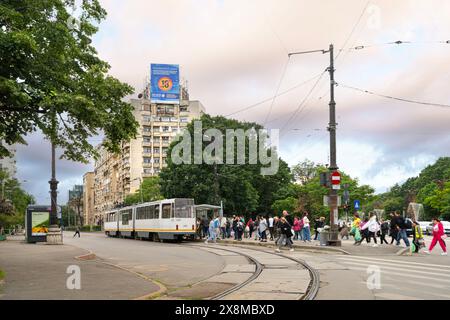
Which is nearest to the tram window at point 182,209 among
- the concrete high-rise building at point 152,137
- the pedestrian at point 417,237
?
the pedestrian at point 417,237

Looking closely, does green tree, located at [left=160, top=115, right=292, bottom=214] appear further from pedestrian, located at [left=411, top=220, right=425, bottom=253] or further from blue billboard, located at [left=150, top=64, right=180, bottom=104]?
pedestrian, located at [left=411, top=220, right=425, bottom=253]

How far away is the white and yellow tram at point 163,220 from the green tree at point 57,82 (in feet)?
52.4

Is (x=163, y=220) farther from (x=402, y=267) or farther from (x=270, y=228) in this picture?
(x=402, y=267)

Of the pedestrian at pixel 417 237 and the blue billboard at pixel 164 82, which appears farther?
the blue billboard at pixel 164 82

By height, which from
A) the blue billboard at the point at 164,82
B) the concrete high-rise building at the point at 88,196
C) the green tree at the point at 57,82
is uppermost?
the blue billboard at the point at 164,82

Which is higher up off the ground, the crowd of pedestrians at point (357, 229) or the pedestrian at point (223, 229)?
the crowd of pedestrians at point (357, 229)

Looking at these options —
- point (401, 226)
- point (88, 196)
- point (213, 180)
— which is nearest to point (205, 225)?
point (213, 180)

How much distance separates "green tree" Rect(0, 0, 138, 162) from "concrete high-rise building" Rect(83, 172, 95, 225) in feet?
481

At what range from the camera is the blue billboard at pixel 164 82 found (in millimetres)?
79625

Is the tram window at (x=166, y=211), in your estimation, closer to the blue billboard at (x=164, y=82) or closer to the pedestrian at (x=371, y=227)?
the pedestrian at (x=371, y=227)

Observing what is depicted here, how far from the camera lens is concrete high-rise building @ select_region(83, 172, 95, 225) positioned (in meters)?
164

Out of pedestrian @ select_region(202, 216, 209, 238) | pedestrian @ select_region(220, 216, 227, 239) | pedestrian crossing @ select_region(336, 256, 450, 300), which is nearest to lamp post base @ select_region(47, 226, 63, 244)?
pedestrian @ select_region(202, 216, 209, 238)

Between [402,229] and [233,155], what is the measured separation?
29984 mm

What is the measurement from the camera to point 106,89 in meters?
16.6
